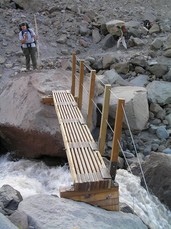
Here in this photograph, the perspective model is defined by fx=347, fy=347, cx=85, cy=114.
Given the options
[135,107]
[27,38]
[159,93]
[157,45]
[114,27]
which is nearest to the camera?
[135,107]

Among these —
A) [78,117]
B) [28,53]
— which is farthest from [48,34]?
[78,117]

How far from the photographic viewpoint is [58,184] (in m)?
7.71

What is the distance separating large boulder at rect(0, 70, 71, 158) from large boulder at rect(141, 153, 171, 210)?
94.9 inches

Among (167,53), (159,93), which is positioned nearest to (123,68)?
(167,53)

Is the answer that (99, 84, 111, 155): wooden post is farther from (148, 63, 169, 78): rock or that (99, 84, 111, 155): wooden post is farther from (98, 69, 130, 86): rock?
(148, 63, 169, 78): rock

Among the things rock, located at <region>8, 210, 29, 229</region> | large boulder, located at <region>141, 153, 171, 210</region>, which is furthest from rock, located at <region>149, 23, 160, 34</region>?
rock, located at <region>8, 210, 29, 229</region>

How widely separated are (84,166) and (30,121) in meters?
3.40

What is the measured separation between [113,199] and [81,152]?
120cm

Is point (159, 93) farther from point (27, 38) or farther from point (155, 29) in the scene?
point (155, 29)

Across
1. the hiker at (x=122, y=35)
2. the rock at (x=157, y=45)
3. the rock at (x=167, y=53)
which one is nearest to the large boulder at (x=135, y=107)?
the rock at (x=167, y=53)

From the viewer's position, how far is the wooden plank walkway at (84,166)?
521 cm

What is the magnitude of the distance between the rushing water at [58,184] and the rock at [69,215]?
1299 millimetres

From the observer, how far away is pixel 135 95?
1072cm

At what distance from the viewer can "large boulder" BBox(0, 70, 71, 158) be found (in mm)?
8594
